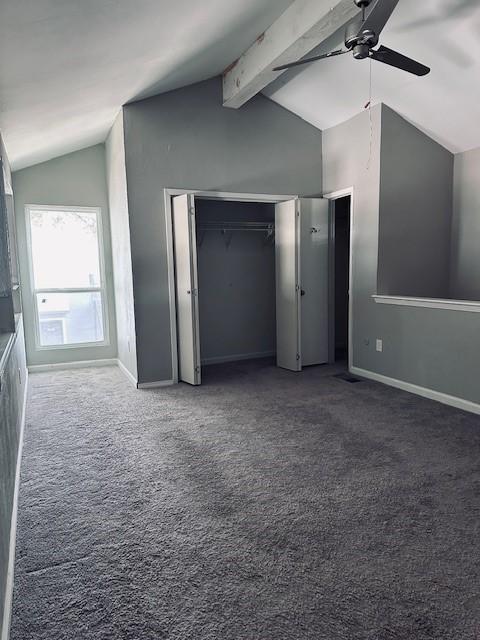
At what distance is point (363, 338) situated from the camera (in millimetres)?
4668

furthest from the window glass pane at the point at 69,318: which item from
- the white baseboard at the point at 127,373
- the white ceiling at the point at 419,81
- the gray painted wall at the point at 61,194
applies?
the white ceiling at the point at 419,81

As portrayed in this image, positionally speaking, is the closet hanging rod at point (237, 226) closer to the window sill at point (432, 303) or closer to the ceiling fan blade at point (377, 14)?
the window sill at point (432, 303)

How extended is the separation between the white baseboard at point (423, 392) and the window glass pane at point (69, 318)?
3.33m

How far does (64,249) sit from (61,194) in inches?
26.4

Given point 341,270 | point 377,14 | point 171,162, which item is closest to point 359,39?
point 377,14

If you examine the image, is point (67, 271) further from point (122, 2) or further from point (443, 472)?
point (443, 472)

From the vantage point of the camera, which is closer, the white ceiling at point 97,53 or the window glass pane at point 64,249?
the white ceiling at point 97,53

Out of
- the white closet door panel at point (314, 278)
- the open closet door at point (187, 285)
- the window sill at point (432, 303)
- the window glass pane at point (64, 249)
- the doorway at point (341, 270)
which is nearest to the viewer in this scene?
the window sill at point (432, 303)

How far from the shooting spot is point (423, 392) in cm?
395

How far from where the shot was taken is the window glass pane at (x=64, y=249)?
207 inches

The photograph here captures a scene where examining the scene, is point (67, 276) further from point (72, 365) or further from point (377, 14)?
point (377, 14)

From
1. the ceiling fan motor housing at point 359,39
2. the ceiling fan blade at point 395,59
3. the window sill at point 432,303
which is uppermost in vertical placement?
the ceiling fan motor housing at point 359,39

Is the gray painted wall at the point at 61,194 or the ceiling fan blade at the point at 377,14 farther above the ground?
the ceiling fan blade at the point at 377,14

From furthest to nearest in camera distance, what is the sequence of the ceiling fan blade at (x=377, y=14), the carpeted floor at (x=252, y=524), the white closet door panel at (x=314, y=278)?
the white closet door panel at (x=314, y=278), the ceiling fan blade at (x=377, y=14), the carpeted floor at (x=252, y=524)
